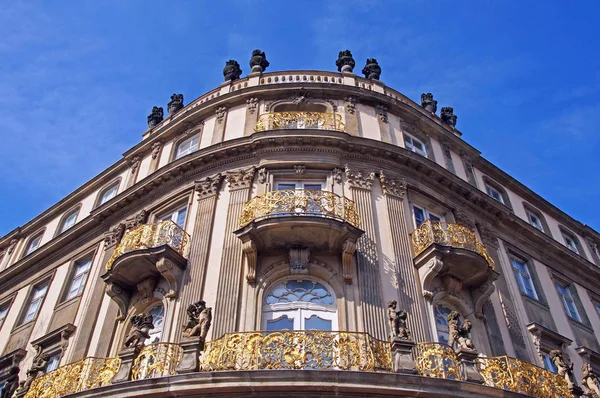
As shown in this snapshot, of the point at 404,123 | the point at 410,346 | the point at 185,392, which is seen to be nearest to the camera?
the point at 185,392

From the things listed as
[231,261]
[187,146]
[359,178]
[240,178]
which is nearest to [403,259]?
[359,178]

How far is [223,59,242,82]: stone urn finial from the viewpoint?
24469 mm

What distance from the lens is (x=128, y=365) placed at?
41.6 ft

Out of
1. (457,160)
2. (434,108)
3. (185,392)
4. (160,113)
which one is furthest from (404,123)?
(185,392)

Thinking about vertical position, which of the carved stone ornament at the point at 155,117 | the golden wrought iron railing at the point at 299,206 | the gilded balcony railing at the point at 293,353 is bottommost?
the gilded balcony railing at the point at 293,353

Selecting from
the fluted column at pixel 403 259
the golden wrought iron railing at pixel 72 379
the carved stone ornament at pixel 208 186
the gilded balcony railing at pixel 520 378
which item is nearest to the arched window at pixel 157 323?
the golden wrought iron railing at pixel 72 379

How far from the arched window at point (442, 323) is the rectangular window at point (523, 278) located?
16.1 ft

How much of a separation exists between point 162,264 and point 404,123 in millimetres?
11063

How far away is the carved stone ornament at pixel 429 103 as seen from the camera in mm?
25875

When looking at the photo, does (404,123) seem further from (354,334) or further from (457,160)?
(354,334)

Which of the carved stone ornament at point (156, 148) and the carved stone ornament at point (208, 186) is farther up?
the carved stone ornament at point (156, 148)

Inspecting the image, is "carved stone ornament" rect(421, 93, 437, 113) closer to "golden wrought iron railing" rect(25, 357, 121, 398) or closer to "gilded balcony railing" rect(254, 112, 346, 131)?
"gilded balcony railing" rect(254, 112, 346, 131)

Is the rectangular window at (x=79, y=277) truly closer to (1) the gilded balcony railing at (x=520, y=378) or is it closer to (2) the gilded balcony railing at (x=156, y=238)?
(2) the gilded balcony railing at (x=156, y=238)

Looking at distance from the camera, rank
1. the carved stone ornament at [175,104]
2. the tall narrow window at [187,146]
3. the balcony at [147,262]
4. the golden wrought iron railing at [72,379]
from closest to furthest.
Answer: the golden wrought iron railing at [72,379] < the balcony at [147,262] < the tall narrow window at [187,146] < the carved stone ornament at [175,104]
